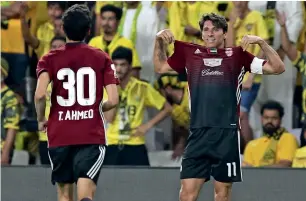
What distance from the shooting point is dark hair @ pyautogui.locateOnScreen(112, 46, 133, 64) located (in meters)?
12.1

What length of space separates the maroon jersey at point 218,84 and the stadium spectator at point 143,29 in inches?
123

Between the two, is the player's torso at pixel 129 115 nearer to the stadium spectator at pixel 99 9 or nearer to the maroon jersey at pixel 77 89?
the stadium spectator at pixel 99 9

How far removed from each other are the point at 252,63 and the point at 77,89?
66.1 inches

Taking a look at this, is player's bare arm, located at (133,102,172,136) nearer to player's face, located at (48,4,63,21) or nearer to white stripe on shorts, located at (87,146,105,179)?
player's face, located at (48,4,63,21)

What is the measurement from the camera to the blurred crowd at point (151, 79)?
464 inches

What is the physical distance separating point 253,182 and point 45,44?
2.99 m

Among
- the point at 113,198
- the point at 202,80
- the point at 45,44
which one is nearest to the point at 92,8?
the point at 45,44

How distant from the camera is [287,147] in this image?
11625 millimetres

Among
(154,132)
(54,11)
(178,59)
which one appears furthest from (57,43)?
(178,59)

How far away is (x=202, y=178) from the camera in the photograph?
29.2 ft

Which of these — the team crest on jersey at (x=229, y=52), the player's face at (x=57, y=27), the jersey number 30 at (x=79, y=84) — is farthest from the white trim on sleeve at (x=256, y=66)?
the player's face at (x=57, y=27)

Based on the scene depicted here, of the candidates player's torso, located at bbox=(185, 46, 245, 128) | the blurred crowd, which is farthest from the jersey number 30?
the blurred crowd

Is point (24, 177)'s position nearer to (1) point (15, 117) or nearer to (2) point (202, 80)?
(1) point (15, 117)

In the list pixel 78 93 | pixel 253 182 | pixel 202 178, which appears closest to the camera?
pixel 78 93
